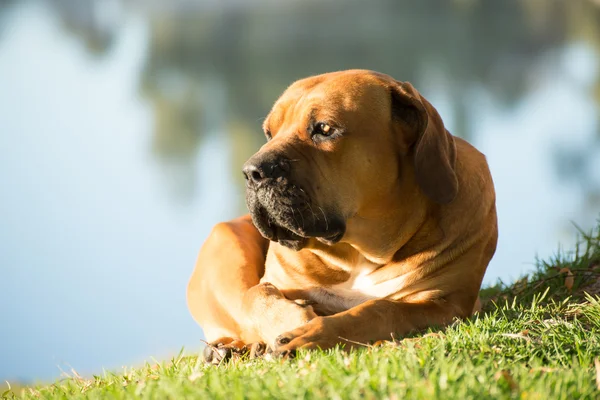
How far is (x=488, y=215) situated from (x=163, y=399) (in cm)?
247

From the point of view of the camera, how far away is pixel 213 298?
16.9ft

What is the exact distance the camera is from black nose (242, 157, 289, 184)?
3.98m

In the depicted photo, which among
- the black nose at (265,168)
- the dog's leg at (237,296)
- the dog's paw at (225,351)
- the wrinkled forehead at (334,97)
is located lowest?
the dog's paw at (225,351)

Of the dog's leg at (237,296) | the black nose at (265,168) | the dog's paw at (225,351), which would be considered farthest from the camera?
the dog's paw at (225,351)

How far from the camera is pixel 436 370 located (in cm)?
308

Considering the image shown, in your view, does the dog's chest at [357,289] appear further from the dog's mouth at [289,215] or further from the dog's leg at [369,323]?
the dog's mouth at [289,215]

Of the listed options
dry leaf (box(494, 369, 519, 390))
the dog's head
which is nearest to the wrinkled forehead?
the dog's head

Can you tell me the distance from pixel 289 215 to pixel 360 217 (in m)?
0.52

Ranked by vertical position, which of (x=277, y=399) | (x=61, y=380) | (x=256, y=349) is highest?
(x=277, y=399)

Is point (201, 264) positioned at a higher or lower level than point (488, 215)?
lower

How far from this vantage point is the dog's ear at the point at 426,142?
4.33 m

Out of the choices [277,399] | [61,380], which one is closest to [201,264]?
[61,380]

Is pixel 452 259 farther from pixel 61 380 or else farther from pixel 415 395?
pixel 61 380

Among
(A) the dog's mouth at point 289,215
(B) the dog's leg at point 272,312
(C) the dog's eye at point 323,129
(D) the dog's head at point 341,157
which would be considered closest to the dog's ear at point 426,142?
(D) the dog's head at point 341,157
